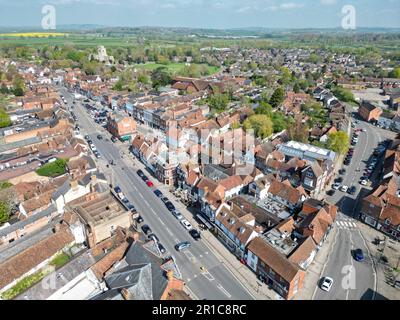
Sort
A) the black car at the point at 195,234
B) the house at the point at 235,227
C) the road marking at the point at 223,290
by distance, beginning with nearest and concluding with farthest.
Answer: the road marking at the point at 223,290, the house at the point at 235,227, the black car at the point at 195,234

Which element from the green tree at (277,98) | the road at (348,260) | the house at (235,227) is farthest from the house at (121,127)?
the road at (348,260)

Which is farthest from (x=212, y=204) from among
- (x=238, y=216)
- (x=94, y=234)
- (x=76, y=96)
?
(x=76, y=96)

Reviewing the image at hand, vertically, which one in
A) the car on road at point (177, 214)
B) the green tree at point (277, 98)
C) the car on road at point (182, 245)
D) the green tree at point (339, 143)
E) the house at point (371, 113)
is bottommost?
the car on road at point (182, 245)

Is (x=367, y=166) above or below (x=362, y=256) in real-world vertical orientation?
above

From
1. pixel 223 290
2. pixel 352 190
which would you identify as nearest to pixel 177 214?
pixel 223 290

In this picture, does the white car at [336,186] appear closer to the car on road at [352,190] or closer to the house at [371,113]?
the car on road at [352,190]
